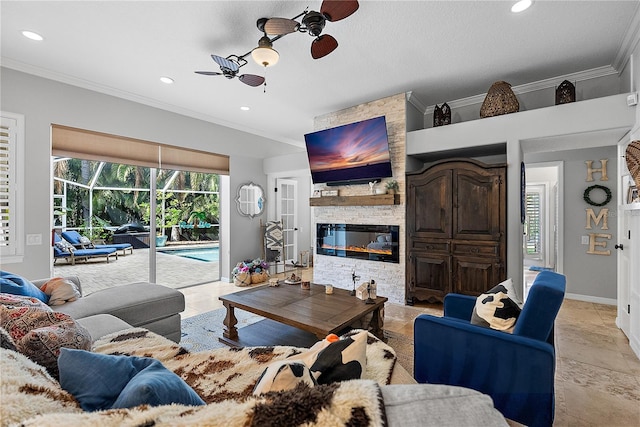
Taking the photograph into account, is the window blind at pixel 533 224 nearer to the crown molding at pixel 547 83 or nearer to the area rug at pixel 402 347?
the crown molding at pixel 547 83

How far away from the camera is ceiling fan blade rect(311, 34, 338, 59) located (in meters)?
2.27

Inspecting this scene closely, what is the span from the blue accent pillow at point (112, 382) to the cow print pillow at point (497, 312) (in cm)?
167

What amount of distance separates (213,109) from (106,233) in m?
2.43

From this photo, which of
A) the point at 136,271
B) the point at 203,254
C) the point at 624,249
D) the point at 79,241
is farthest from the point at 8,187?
the point at 624,249

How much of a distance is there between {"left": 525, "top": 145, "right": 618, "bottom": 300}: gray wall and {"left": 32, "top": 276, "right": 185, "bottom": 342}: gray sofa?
5220mm

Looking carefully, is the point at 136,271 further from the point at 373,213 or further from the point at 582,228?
the point at 582,228

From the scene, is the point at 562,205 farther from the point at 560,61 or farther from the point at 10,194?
the point at 10,194

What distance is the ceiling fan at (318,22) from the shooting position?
1.96m

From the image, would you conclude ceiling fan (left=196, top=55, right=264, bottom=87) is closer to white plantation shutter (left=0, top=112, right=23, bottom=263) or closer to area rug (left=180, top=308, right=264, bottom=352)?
white plantation shutter (left=0, top=112, right=23, bottom=263)

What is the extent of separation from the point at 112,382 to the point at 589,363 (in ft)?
11.1

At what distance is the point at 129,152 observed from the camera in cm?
423

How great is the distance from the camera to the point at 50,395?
0.83m

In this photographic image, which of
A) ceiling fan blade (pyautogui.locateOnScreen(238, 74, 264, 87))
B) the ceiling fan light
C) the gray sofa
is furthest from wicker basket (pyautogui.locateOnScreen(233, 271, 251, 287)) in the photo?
the ceiling fan light

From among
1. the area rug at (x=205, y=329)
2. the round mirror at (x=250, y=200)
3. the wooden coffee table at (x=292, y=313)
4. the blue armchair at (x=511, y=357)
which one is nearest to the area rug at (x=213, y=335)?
the area rug at (x=205, y=329)
